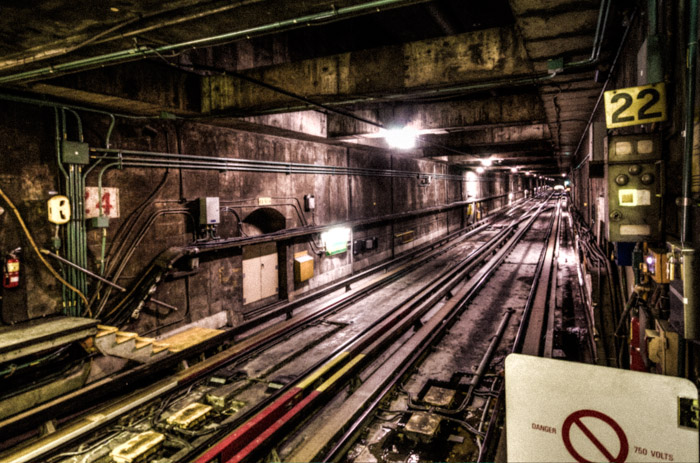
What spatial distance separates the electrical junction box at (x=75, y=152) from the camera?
6840 mm

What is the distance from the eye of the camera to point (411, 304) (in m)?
11.0

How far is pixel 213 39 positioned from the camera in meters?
4.27

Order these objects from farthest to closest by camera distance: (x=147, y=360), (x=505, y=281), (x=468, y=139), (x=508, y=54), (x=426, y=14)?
(x=468, y=139) → (x=505, y=281) → (x=426, y=14) → (x=147, y=360) → (x=508, y=54)

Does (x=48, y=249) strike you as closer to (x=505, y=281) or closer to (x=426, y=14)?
(x=426, y=14)

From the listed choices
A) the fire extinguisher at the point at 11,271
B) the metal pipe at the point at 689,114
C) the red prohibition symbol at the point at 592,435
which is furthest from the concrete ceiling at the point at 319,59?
the red prohibition symbol at the point at 592,435

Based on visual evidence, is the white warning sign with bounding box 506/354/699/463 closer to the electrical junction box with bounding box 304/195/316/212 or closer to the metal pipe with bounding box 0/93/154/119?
the metal pipe with bounding box 0/93/154/119

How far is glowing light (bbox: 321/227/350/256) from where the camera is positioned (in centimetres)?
1387

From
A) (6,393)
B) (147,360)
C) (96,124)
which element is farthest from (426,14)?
(6,393)

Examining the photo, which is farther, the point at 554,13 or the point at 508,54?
the point at 508,54

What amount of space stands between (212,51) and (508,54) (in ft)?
20.7

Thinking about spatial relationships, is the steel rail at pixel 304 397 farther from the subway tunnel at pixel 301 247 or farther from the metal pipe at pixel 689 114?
the metal pipe at pixel 689 114

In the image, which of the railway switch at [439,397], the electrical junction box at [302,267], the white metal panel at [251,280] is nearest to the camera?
the railway switch at [439,397]

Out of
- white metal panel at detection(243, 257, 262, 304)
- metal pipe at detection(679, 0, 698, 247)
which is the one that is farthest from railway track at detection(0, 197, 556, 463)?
metal pipe at detection(679, 0, 698, 247)

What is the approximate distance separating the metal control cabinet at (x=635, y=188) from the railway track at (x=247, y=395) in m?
4.68
